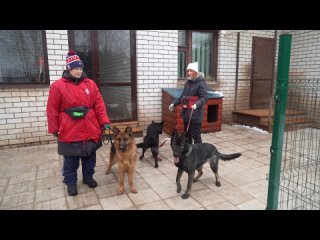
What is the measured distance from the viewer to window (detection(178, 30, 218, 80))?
7.43m

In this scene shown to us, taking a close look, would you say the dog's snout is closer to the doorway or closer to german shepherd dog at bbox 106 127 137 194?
german shepherd dog at bbox 106 127 137 194

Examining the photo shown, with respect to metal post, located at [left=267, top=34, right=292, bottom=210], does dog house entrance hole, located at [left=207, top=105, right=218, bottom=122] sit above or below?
below

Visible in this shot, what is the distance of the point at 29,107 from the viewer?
556cm

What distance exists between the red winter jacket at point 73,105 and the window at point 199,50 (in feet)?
14.9

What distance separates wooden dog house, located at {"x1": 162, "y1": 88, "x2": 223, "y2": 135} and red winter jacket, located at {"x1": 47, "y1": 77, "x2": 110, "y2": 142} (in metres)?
3.13

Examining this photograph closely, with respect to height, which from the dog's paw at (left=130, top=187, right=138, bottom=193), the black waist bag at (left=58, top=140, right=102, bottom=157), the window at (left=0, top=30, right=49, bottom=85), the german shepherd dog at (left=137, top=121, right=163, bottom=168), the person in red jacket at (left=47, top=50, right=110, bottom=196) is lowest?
the dog's paw at (left=130, top=187, right=138, bottom=193)

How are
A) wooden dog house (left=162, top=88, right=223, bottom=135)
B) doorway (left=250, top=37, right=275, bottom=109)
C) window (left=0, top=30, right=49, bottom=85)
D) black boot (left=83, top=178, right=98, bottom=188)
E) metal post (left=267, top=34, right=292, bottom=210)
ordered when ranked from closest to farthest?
metal post (left=267, top=34, right=292, bottom=210) → black boot (left=83, top=178, right=98, bottom=188) → window (left=0, top=30, right=49, bottom=85) → wooden dog house (left=162, top=88, right=223, bottom=135) → doorway (left=250, top=37, right=275, bottom=109)

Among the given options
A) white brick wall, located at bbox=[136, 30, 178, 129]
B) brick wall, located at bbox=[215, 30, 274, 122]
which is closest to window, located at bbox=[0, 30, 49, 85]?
white brick wall, located at bbox=[136, 30, 178, 129]

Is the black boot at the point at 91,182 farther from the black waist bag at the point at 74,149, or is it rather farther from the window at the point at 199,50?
the window at the point at 199,50

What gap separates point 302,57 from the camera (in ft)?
26.3

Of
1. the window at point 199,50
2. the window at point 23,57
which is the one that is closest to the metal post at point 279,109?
the window at point 23,57

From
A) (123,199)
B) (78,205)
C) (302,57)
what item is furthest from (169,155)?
(302,57)

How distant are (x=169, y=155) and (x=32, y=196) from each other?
2.61m

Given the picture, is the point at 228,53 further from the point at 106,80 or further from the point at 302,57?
the point at 106,80
